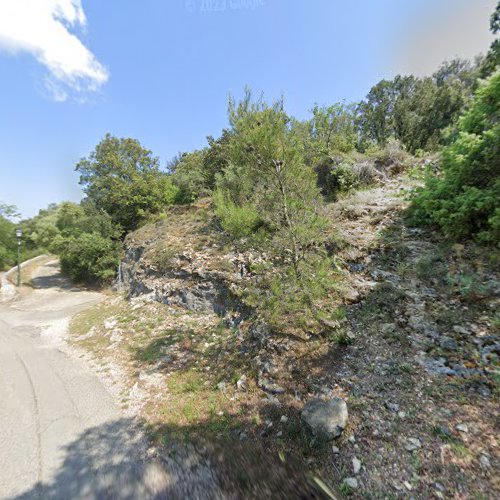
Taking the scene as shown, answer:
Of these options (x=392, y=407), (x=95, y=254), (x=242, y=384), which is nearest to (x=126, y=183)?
(x=95, y=254)

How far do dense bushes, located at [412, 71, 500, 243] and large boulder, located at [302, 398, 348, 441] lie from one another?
449 centimetres

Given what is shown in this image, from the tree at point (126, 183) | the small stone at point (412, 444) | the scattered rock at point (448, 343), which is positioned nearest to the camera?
the small stone at point (412, 444)

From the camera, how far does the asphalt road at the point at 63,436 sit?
311 centimetres

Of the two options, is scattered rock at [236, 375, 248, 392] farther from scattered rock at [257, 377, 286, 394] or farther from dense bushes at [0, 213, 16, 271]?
dense bushes at [0, 213, 16, 271]

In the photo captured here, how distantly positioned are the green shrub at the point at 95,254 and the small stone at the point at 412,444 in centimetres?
1694

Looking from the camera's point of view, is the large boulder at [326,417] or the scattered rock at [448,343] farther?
the scattered rock at [448,343]

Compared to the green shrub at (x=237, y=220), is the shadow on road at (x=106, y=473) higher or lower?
lower

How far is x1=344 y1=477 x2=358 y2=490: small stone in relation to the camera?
261 centimetres

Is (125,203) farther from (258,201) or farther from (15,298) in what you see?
(258,201)

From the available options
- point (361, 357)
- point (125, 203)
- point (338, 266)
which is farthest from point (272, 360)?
point (125, 203)

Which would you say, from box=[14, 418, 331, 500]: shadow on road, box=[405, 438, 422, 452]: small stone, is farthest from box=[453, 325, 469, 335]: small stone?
box=[14, 418, 331, 500]: shadow on road

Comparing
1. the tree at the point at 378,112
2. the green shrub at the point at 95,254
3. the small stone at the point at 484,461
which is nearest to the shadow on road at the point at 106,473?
the small stone at the point at 484,461

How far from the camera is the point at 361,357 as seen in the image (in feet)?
13.6

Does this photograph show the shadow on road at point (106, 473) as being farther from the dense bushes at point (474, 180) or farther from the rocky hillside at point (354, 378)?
the dense bushes at point (474, 180)
